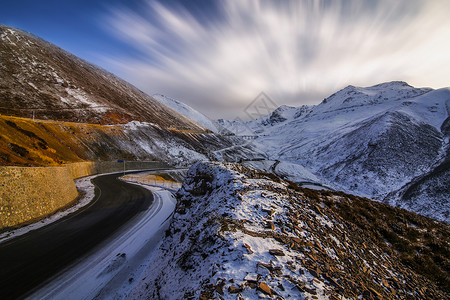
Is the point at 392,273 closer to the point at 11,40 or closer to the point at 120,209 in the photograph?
the point at 120,209

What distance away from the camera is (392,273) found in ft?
25.0

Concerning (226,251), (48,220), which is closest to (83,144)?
(48,220)

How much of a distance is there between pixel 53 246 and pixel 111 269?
15.7 feet

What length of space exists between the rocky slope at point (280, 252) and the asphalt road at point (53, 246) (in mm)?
5319

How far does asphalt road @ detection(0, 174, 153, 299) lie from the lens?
9125 millimetres

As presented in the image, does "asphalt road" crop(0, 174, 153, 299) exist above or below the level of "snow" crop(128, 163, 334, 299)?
below

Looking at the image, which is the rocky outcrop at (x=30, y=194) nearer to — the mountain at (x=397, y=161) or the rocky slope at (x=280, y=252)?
the rocky slope at (x=280, y=252)

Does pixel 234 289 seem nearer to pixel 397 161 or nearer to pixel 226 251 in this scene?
pixel 226 251

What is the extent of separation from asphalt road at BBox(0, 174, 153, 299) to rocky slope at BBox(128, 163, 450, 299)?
209 inches

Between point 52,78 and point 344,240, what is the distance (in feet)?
373

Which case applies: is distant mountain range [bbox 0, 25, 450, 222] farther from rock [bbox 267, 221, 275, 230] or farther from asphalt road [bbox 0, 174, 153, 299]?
rock [bbox 267, 221, 275, 230]

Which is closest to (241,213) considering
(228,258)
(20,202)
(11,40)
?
(228,258)

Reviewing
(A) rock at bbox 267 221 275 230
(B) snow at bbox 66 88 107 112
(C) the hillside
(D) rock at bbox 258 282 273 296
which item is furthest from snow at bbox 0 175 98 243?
(B) snow at bbox 66 88 107 112

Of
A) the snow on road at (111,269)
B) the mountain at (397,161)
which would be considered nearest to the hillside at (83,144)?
the snow on road at (111,269)
